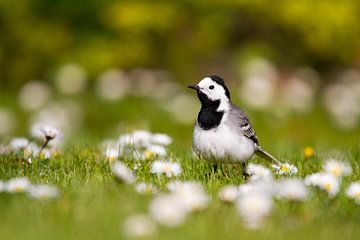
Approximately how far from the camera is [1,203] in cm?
391

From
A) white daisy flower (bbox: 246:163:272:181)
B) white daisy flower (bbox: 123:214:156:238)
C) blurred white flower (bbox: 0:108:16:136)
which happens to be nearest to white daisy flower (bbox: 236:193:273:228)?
white daisy flower (bbox: 123:214:156:238)

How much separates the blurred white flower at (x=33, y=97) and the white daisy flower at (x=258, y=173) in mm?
6568

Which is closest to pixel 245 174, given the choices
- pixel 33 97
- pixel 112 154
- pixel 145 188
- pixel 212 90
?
pixel 212 90

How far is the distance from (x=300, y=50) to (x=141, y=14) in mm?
2554

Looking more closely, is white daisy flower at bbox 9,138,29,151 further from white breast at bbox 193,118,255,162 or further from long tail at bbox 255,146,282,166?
long tail at bbox 255,146,282,166

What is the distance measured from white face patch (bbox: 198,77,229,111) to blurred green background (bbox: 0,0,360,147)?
5239mm

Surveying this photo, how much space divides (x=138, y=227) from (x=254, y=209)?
544 mm

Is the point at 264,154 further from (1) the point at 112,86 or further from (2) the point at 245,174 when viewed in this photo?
(1) the point at 112,86

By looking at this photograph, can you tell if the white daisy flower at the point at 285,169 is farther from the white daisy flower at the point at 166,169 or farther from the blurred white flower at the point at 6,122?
the blurred white flower at the point at 6,122

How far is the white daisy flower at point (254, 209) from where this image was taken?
3.45m

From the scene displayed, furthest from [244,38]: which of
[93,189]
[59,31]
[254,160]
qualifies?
[93,189]

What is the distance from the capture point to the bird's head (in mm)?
5020

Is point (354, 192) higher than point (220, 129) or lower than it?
lower

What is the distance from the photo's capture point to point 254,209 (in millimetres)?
3461
